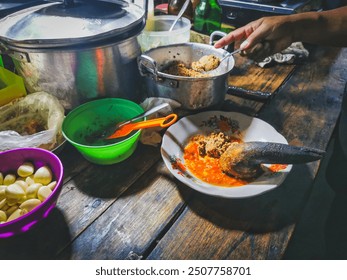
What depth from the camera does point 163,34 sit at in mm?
1362

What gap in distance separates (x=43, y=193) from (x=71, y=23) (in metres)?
0.68

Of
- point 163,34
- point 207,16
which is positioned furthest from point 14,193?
point 207,16

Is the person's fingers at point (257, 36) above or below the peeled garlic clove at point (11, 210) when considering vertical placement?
above

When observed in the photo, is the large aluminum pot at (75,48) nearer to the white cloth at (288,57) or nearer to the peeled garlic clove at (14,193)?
the peeled garlic clove at (14,193)

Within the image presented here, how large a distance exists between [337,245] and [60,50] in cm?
189

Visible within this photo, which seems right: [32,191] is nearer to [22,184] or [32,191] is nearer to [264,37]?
[22,184]

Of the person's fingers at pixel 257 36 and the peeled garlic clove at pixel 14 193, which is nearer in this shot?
the peeled garlic clove at pixel 14 193

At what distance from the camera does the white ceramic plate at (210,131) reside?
746 mm

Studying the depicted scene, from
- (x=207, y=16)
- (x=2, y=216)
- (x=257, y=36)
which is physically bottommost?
(x=2, y=216)

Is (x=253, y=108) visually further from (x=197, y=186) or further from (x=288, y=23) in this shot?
(x=197, y=186)

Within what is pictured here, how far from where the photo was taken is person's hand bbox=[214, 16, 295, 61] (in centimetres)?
114

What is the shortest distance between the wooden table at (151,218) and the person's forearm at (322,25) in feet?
1.83

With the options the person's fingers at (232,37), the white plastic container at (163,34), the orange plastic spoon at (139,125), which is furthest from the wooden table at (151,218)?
the white plastic container at (163,34)

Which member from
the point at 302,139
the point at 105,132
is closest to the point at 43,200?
the point at 105,132
